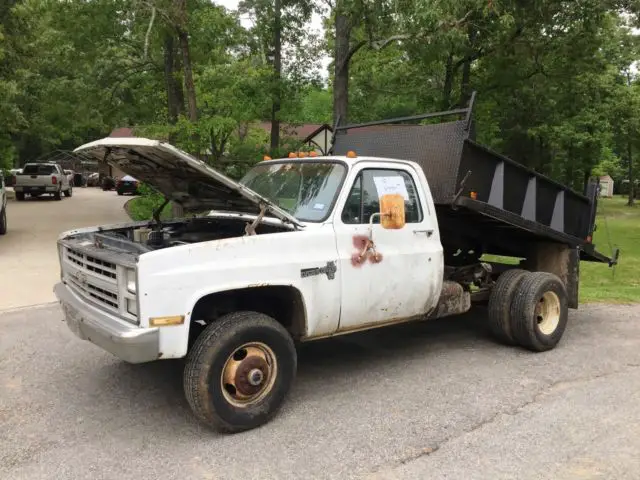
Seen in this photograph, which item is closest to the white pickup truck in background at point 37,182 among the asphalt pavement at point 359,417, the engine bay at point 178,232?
the asphalt pavement at point 359,417

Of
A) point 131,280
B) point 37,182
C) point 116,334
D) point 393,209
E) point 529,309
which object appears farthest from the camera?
point 37,182

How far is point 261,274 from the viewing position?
4.14 m

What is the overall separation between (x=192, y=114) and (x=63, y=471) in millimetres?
10141

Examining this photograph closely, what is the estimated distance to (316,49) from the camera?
64.5 feet

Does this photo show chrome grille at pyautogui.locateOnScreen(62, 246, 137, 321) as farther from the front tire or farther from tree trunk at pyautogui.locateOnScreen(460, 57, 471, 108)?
tree trunk at pyautogui.locateOnScreen(460, 57, 471, 108)

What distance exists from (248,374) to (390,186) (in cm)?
211

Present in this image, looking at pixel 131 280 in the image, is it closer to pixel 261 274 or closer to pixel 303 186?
pixel 261 274

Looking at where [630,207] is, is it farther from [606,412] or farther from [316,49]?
[606,412]

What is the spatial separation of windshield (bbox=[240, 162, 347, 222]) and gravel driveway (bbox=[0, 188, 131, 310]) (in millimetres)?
4753

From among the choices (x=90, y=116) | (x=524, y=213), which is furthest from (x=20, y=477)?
(x=90, y=116)

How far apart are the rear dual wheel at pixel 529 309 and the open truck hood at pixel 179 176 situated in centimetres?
270

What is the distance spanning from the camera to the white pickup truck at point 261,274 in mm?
3850

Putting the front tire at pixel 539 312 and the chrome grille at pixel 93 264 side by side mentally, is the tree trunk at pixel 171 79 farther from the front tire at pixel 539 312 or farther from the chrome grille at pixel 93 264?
the front tire at pixel 539 312

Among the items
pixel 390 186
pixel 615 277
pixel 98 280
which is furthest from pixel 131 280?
pixel 615 277
